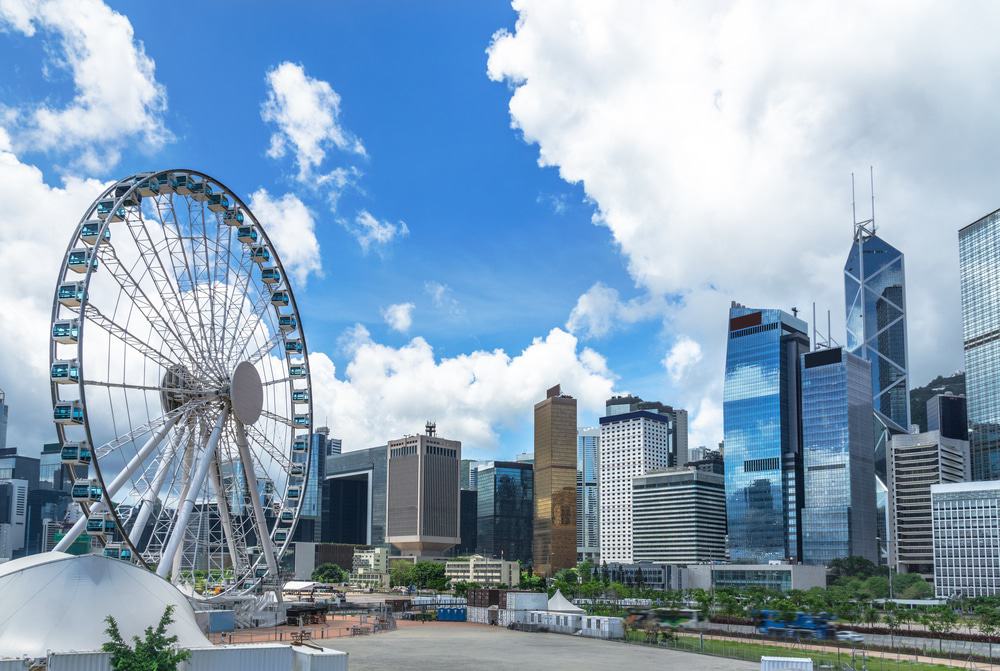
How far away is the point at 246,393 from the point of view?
259ft

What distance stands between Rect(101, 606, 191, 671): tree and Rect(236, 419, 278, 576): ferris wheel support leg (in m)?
32.3

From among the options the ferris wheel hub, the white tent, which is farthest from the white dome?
the white tent

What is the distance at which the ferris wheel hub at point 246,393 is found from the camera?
77.2m

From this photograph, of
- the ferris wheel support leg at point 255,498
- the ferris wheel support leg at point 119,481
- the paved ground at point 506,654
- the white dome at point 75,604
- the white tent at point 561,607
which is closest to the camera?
the white dome at point 75,604

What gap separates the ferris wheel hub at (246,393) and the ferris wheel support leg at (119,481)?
5.31 metres

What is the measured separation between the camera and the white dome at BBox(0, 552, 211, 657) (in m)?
50.2

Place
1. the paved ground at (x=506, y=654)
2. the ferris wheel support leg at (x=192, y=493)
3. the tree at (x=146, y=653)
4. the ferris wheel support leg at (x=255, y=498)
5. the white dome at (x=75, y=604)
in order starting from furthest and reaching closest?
the ferris wheel support leg at (x=255, y=498), the paved ground at (x=506, y=654), the ferris wheel support leg at (x=192, y=493), the white dome at (x=75, y=604), the tree at (x=146, y=653)

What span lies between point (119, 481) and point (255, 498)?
1784cm

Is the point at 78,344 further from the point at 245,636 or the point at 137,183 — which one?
the point at 245,636

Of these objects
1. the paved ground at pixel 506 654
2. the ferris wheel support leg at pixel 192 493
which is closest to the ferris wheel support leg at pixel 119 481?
the ferris wheel support leg at pixel 192 493

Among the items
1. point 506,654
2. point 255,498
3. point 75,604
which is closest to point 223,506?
point 255,498

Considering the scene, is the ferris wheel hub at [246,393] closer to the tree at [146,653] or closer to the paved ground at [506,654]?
the paved ground at [506,654]

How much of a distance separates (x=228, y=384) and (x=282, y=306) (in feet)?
52.9

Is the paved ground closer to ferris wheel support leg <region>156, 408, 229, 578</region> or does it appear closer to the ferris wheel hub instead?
ferris wheel support leg <region>156, 408, 229, 578</region>
